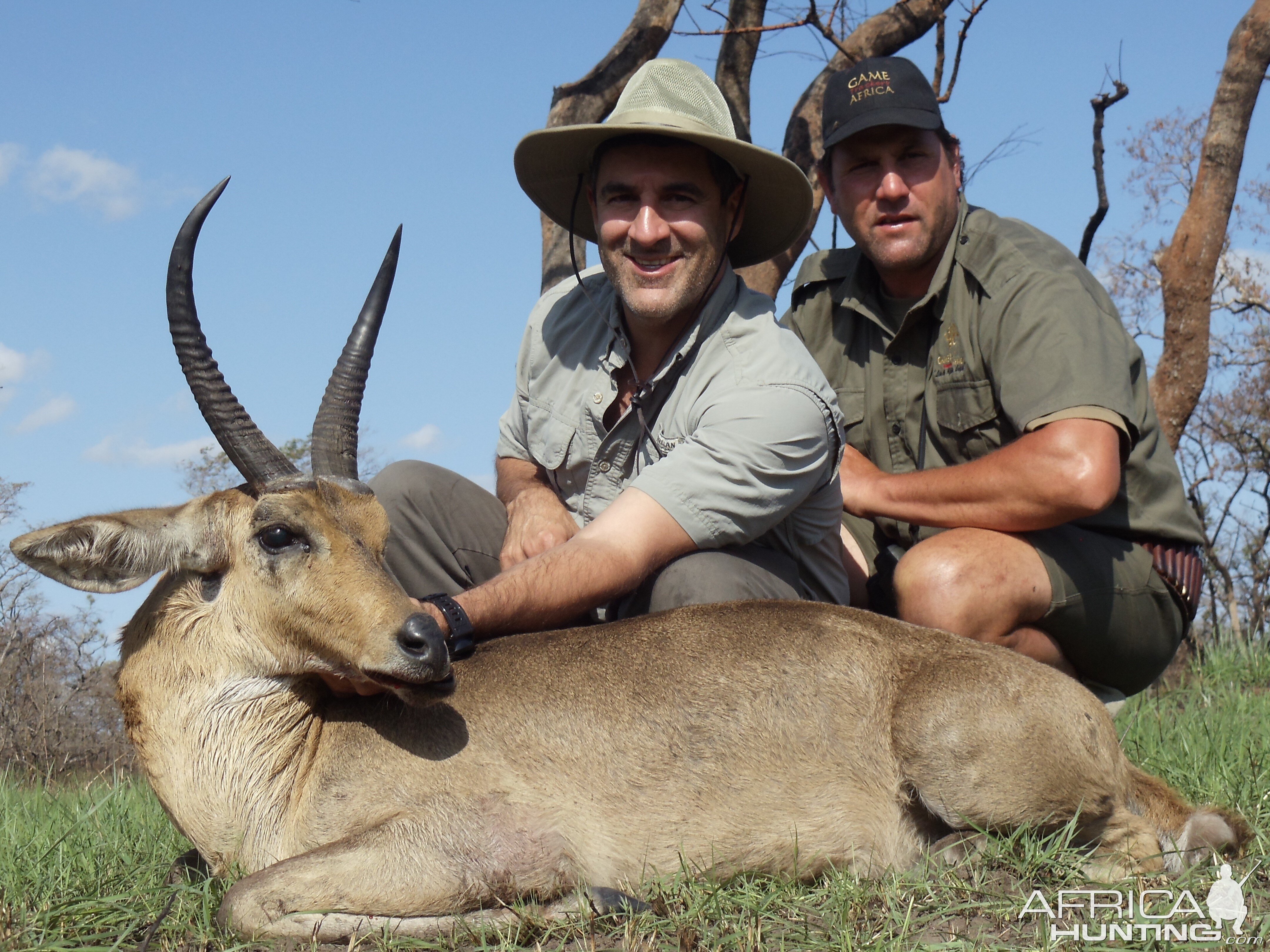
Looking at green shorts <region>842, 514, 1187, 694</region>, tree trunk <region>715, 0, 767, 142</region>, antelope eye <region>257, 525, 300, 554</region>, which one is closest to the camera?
antelope eye <region>257, 525, 300, 554</region>

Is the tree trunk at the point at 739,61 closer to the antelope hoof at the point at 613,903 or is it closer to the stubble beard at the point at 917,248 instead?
the stubble beard at the point at 917,248

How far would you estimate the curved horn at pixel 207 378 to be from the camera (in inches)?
171

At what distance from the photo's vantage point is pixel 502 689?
4.52 m

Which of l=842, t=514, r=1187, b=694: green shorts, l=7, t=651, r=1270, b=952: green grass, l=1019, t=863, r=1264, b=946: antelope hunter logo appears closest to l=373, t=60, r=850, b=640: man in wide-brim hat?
l=842, t=514, r=1187, b=694: green shorts

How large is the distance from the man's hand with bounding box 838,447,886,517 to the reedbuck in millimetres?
1875

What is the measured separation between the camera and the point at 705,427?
532 centimetres

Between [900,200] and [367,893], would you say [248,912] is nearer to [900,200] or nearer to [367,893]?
[367,893]

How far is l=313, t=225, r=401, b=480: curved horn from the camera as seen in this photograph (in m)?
4.72

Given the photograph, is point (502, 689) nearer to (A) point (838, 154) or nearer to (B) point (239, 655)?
(B) point (239, 655)

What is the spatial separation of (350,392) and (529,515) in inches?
58.6

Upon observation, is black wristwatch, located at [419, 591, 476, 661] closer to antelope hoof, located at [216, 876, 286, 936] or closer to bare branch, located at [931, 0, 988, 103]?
antelope hoof, located at [216, 876, 286, 936]

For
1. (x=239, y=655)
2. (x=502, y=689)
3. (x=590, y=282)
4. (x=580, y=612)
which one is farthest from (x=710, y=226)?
(x=239, y=655)

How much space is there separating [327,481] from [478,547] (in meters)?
1.97

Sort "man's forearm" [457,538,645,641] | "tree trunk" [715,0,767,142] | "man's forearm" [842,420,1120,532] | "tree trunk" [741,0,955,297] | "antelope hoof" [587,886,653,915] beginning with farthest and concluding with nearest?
"tree trunk" [715,0,767,142], "tree trunk" [741,0,955,297], "man's forearm" [842,420,1120,532], "man's forearm" [457,538,645,641], "antelope hoof" [587,886,653,915]
